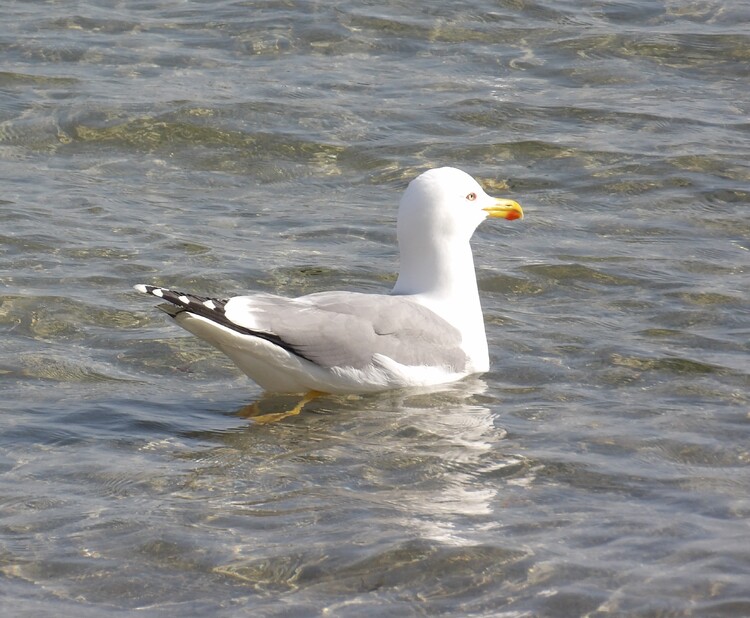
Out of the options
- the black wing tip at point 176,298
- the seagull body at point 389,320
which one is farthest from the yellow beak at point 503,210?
the black wing tip at point 176,298

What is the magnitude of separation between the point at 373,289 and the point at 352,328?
1.83m

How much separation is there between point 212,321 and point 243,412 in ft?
2.44

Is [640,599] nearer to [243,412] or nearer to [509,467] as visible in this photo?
[509,467]

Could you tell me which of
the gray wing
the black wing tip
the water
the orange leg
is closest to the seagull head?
the gray wing

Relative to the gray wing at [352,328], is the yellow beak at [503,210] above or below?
above

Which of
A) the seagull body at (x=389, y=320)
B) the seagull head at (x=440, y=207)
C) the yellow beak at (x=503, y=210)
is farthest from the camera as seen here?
the yellow beak at (x=503, y=210)

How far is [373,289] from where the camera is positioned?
8703mm

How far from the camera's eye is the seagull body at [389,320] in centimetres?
663

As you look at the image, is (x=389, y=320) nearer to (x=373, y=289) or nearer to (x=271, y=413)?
(x=271, y=413)

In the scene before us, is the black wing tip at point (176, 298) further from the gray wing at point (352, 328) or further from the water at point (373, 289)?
the water at point (373, 289)

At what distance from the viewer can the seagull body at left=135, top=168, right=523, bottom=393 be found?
6.63m

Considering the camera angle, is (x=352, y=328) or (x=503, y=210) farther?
(x=503, y=210)

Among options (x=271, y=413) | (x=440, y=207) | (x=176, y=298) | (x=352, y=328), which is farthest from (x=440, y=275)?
(x=176, y=298)

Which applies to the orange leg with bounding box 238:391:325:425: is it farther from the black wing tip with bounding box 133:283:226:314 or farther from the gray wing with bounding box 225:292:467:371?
the black wing tip with bounding box 133:283:226:314
